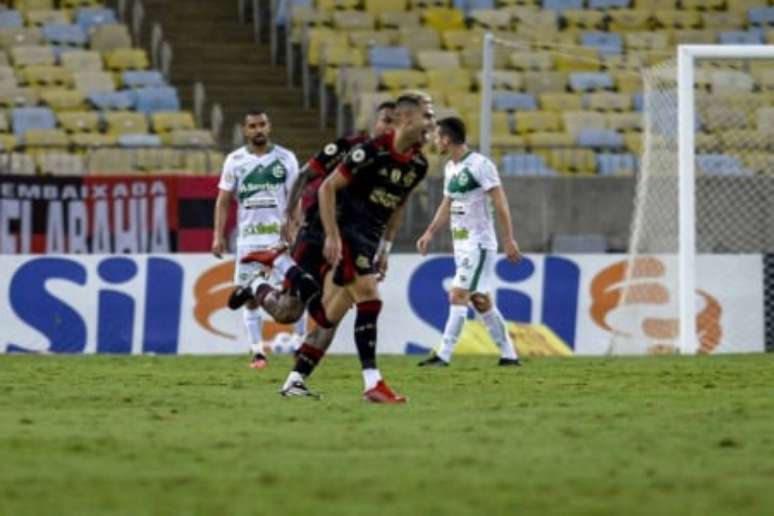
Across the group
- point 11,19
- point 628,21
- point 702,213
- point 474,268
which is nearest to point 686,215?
point 702,213

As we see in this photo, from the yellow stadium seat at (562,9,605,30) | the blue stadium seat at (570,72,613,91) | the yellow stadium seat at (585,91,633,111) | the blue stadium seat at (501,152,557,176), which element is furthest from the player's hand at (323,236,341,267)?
the yellow stadium seat at (562,9,605,30)

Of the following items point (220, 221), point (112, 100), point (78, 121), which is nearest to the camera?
point (220, 221)

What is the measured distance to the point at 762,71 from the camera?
26406mm

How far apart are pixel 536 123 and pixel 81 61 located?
636cm

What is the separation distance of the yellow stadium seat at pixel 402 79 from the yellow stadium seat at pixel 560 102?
172cm

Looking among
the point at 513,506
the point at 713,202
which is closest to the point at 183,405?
the point at 513,506

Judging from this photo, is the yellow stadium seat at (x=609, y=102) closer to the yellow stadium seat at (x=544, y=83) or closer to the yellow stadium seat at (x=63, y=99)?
the yellow stadium seat at (x=544, y=83)

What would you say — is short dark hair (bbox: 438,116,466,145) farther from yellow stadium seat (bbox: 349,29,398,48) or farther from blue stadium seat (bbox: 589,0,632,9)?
blue stadium seat (bbox: 589,0,632,9)

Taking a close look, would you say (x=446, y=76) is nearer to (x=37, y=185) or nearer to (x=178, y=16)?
(x=178, y=16)

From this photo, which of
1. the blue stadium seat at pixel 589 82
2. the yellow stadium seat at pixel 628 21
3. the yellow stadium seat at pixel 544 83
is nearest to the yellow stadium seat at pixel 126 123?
the yellow stadium seat at pixel 544 83

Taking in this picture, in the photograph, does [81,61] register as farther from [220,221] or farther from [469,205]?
[469,205]

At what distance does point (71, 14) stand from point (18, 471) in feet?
74.3

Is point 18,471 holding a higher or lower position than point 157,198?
higher

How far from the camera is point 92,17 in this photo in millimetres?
31797
